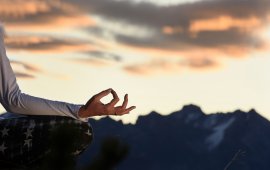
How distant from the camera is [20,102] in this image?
7078mm

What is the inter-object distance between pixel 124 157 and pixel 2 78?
2252 millimetres

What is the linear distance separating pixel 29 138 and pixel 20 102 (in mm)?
451

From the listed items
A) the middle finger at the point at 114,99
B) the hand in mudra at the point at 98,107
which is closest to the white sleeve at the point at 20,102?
the hand in mudra at the point at 98,107

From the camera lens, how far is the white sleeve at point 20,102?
6953 mm

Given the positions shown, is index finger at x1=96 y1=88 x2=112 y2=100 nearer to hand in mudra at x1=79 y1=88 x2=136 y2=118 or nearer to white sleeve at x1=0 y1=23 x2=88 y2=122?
hand in mudra at x1=79 y1=88 x2=136 y2=118

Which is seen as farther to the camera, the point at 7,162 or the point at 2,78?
the point at 2,78

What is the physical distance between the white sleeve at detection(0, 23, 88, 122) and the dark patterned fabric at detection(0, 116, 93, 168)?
16 cm

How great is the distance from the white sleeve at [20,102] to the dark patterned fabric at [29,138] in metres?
0.16

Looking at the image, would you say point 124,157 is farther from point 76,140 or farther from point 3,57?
point 3,57

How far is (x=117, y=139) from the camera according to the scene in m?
5.11

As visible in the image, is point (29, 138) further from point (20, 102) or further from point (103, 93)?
point (103, 93)

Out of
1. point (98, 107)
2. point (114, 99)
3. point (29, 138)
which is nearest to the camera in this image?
point (29, 138)

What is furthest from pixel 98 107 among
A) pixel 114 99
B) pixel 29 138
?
pixel 29 138

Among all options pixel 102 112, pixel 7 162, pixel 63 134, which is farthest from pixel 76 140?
pixel 102 112
